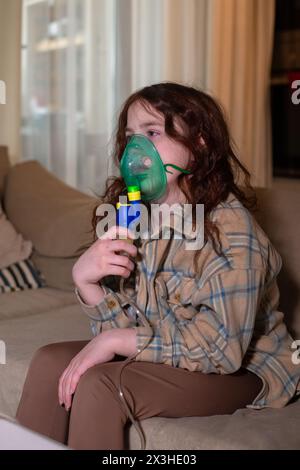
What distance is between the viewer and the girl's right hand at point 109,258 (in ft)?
4.35

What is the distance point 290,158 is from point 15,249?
7.50 ft

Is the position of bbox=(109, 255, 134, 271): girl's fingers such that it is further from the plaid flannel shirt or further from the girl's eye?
the girl's eye

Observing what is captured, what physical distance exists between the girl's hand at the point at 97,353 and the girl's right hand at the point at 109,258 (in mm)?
117

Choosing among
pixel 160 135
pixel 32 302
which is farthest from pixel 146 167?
pixel 32 302

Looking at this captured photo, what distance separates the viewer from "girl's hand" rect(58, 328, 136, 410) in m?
1.24

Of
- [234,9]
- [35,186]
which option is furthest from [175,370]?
[234,9]

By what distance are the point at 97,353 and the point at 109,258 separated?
0.18 m

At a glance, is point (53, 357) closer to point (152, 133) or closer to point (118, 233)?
point (118, 233)

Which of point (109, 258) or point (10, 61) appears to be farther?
point (10, 61)

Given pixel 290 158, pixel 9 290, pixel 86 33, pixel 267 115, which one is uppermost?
pixel 86 33

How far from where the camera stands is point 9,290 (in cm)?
221

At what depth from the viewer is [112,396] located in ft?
3.82

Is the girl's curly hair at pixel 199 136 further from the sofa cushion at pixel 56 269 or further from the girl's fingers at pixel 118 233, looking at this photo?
the sofa cushion at pixel 56 269

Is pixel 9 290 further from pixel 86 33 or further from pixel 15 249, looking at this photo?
pixel 86 33
